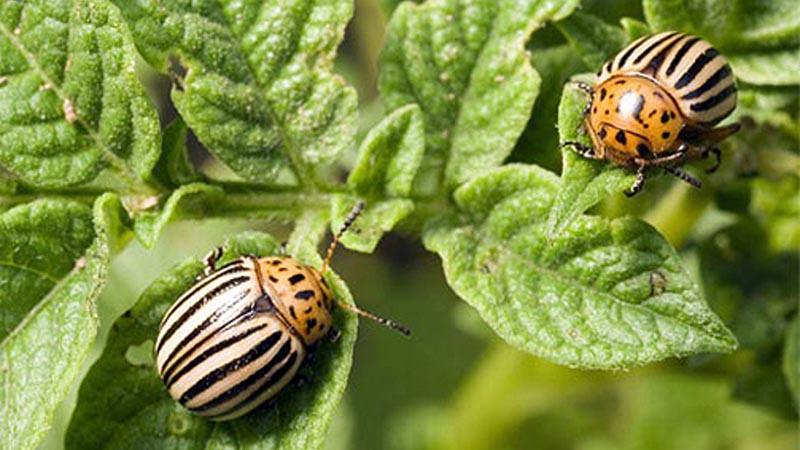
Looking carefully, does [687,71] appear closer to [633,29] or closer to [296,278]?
→ [633,29]

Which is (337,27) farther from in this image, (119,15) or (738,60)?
(738,60)

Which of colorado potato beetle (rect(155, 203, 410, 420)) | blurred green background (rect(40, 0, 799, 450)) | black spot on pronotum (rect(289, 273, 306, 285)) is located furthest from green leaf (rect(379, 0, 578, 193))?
black spot on pronotum (rect(289, 273, 306, 285))

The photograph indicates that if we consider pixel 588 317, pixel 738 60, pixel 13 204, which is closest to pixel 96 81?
pixel 13 204

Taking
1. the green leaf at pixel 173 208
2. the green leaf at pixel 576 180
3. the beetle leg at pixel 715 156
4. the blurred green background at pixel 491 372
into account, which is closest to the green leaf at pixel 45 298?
the green leaf at pixel 173 208

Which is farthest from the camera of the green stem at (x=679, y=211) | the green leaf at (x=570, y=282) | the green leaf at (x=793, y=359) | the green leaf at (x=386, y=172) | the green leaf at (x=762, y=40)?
the green stem at (x=679, y=211)

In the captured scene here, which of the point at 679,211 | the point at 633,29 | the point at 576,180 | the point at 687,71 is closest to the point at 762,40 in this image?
the point at 633,29

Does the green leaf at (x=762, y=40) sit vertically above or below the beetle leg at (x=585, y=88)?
below

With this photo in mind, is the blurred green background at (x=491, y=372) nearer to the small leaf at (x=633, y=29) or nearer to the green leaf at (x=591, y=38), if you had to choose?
the green leaf at (x=591, y=38)
